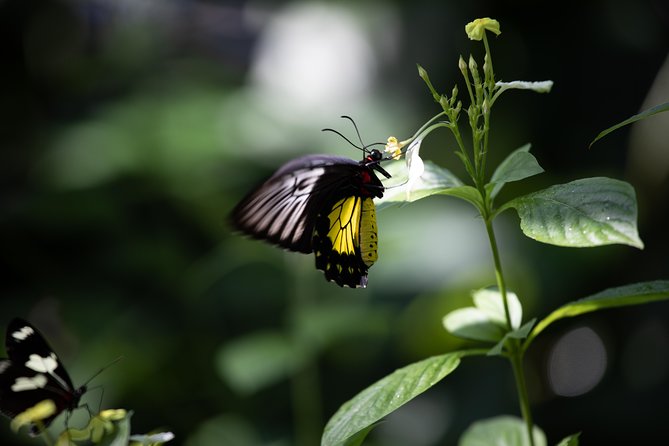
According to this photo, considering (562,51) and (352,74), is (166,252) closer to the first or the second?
(352,74)

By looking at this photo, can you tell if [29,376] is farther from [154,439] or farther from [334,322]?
[334,322]

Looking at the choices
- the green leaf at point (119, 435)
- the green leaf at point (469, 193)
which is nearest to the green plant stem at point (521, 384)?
the green leaf at point (469, 193)

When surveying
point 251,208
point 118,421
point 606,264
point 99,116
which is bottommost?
point 606,264

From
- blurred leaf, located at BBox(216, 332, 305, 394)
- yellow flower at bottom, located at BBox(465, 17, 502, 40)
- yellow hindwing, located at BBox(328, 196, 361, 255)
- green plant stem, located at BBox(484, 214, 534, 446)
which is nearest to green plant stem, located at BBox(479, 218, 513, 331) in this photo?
green plant stem, located at BBox(484, 214, 534, 446)

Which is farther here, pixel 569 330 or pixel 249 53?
pixel 249 53

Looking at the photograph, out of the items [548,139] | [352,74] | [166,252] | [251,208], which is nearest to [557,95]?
[548,139]
